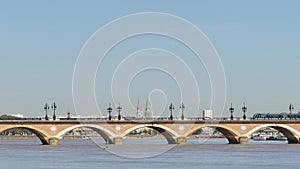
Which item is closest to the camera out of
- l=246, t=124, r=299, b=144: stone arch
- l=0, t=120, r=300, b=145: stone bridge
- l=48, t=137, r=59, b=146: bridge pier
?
l=0, t=120, r=300, b=145: stone bridge

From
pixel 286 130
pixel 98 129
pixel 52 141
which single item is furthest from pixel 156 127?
pixel 286 130

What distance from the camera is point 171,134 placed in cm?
12394

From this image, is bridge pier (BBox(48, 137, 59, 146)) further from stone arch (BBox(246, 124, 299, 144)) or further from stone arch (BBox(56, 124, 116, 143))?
stone arch (BBox(246, 124, 299, 144))

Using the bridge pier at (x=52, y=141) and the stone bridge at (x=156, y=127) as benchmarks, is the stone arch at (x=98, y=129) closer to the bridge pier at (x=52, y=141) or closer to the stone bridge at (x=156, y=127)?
the stone bridge at (x=156, y=127)

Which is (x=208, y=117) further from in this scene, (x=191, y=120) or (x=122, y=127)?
(x=122, y=127)

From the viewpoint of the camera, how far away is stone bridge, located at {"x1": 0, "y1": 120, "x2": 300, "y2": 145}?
117812 millimetres

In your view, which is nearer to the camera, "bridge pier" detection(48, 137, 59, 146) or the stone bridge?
the stone bridge

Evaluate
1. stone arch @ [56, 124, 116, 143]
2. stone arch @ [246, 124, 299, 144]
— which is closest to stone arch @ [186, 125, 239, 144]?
stone arch @ [246, 124, 299, 144]

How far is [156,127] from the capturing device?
4892 inches

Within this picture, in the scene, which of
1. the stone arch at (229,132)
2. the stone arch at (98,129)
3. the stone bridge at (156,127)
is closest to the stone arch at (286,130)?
the stone bridge at (156,127)

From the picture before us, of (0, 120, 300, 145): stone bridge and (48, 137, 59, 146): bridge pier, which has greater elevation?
(0, 120, 300, 145): stone bridge

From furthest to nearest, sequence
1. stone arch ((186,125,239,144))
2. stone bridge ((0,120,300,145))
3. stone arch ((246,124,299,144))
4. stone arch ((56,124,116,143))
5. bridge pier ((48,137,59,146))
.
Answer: stone arch ((246,124,299,144)) < stone arch ((186,125,239,144)) < stone arch ((56,124,116,143)) < bridge pier ((48,137,59,146)) < stone bridge ((0,120,300,145))

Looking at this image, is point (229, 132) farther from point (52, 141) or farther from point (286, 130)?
point (52, 141)

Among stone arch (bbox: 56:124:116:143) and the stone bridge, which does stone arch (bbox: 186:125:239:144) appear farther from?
stone arch (bbox: 56:124:116:143)
